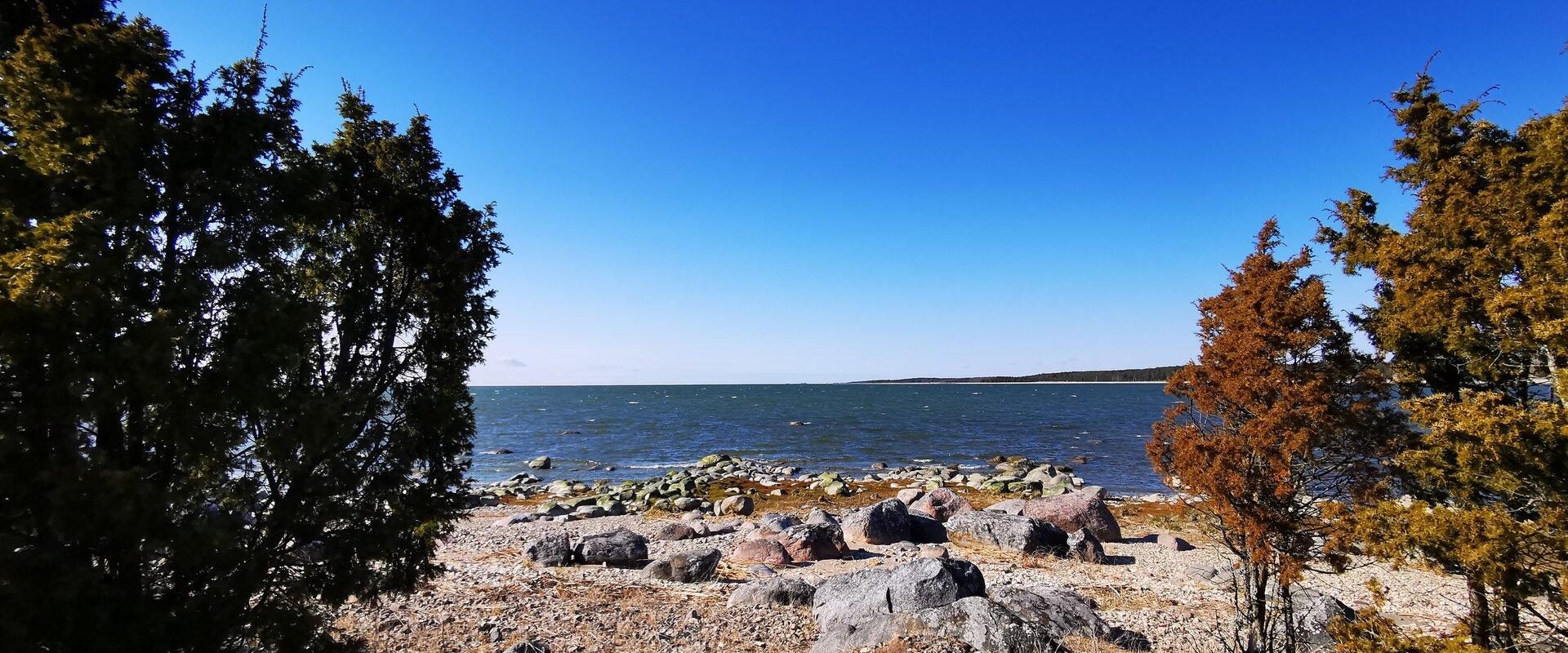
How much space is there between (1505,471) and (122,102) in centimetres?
1564

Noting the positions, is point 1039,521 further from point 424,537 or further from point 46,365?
point 46,365

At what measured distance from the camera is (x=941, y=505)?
24.5 metres

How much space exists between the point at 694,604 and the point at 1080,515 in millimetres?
14469

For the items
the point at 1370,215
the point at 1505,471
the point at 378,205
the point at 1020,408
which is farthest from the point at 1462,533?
the point at 1020,408

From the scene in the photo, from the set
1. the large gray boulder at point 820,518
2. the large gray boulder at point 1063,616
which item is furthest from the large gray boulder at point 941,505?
the large gray boulder at point 1063,616

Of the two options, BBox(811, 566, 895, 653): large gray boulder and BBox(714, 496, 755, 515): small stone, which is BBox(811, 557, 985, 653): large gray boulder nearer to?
BBox(811, 566, 895, 653): large gray boulder

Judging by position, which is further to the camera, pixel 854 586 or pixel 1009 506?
pixel 1009 506

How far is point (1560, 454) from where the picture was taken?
6.92 m

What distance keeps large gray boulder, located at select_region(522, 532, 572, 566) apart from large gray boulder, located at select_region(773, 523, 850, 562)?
5.90 m

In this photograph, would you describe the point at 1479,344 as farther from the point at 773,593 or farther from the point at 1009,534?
the point at 773,593

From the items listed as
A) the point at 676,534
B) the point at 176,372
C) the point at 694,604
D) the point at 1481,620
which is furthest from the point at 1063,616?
the point at 676,534

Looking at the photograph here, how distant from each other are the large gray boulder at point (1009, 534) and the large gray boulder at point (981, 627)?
357 inches

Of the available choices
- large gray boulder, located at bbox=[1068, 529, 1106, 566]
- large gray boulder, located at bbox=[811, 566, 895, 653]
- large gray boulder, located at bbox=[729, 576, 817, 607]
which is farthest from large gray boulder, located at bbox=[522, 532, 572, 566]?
large gray boulder, located at bbox=[1068, 529, 1106, 566]

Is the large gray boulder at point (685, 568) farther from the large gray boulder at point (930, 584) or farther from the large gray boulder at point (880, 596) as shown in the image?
the large gray boulder at point (930, 584)
